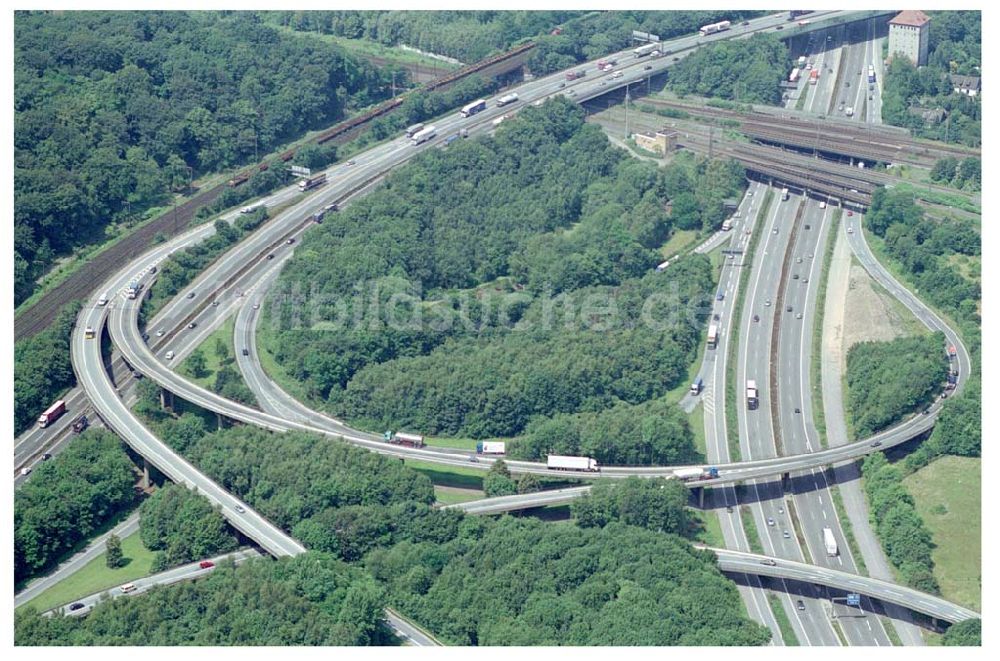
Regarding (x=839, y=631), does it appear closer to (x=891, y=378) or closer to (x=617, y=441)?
(x=617, y=441)

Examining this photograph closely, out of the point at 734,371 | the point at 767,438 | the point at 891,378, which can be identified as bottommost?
the point at 767,438

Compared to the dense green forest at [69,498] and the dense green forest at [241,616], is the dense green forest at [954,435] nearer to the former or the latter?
the dense green forest at [241,616]

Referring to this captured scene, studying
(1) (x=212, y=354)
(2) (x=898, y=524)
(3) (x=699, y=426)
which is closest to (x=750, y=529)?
(2) (x=898, y=524)

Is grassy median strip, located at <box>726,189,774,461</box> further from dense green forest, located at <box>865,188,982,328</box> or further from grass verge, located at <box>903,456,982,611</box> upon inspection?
grass verge, located at <box>903,456,982,611</box>

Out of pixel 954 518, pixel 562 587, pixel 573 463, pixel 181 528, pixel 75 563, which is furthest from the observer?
pixel 573 463

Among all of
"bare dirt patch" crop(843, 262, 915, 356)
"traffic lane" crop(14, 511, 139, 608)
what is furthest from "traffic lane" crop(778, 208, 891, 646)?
"traffic lane" crop(14, 511, 139, 608)

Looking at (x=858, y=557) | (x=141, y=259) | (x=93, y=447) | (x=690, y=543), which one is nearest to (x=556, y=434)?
(x=690, y=543)
